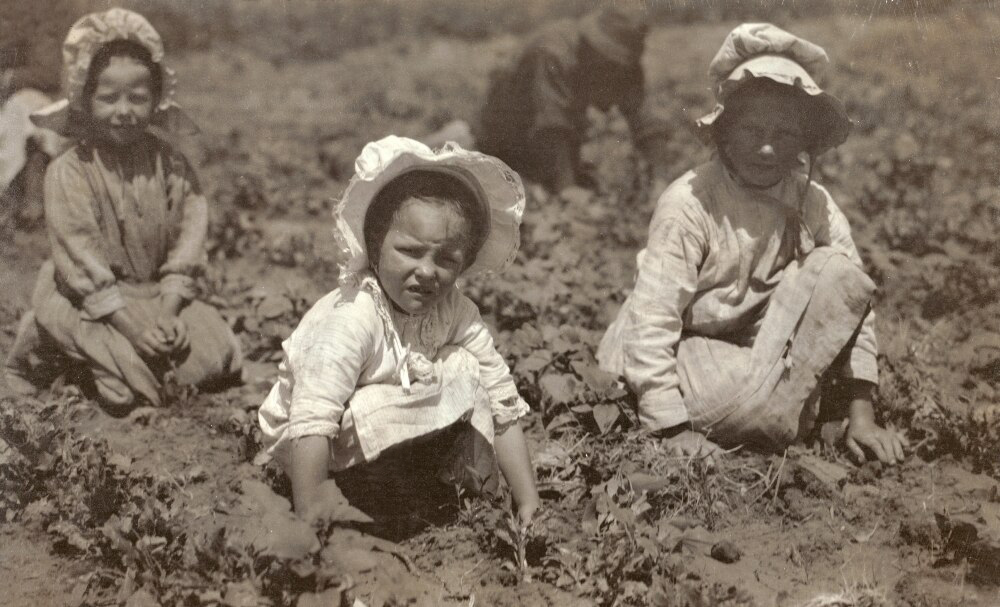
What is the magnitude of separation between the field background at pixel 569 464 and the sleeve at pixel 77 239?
42 centimetres

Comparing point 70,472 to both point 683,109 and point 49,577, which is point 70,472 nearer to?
point 49,577

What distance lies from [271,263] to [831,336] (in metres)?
3.47

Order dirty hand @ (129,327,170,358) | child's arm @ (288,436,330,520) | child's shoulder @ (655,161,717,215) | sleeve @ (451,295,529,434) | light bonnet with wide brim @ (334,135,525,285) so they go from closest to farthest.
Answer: child's arm @ (288,436,330,520)
light bonnet with wide brim @ (334,135,525,285)
sleeve @ (451,295,529,434)
child's shoulder @ (655,161,717,215)
dirty hand @ (129,327,170,358)

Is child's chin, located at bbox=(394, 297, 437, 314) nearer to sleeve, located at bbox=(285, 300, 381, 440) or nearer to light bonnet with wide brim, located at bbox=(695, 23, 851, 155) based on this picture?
sleeve, located at bbox=(285, 300, 381, 440)

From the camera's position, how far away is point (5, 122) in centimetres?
564

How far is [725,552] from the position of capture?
10.0 feet

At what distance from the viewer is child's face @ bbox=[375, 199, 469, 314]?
116 inches

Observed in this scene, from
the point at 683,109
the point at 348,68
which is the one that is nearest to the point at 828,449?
the point at 683,109

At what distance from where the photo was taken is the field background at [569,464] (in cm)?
280

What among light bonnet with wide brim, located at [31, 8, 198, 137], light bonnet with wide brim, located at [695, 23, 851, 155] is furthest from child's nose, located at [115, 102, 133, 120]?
light bonnet with wide brim, located at [695, 23, 851, 155]

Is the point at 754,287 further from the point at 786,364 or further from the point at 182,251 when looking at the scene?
the point at 182,251

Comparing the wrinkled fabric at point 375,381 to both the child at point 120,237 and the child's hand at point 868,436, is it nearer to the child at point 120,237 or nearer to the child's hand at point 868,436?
the child at point 120,237

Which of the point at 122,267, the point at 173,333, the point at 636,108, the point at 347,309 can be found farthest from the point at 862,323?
the point at 636,108

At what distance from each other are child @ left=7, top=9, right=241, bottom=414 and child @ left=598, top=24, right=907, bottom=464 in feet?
6.44
